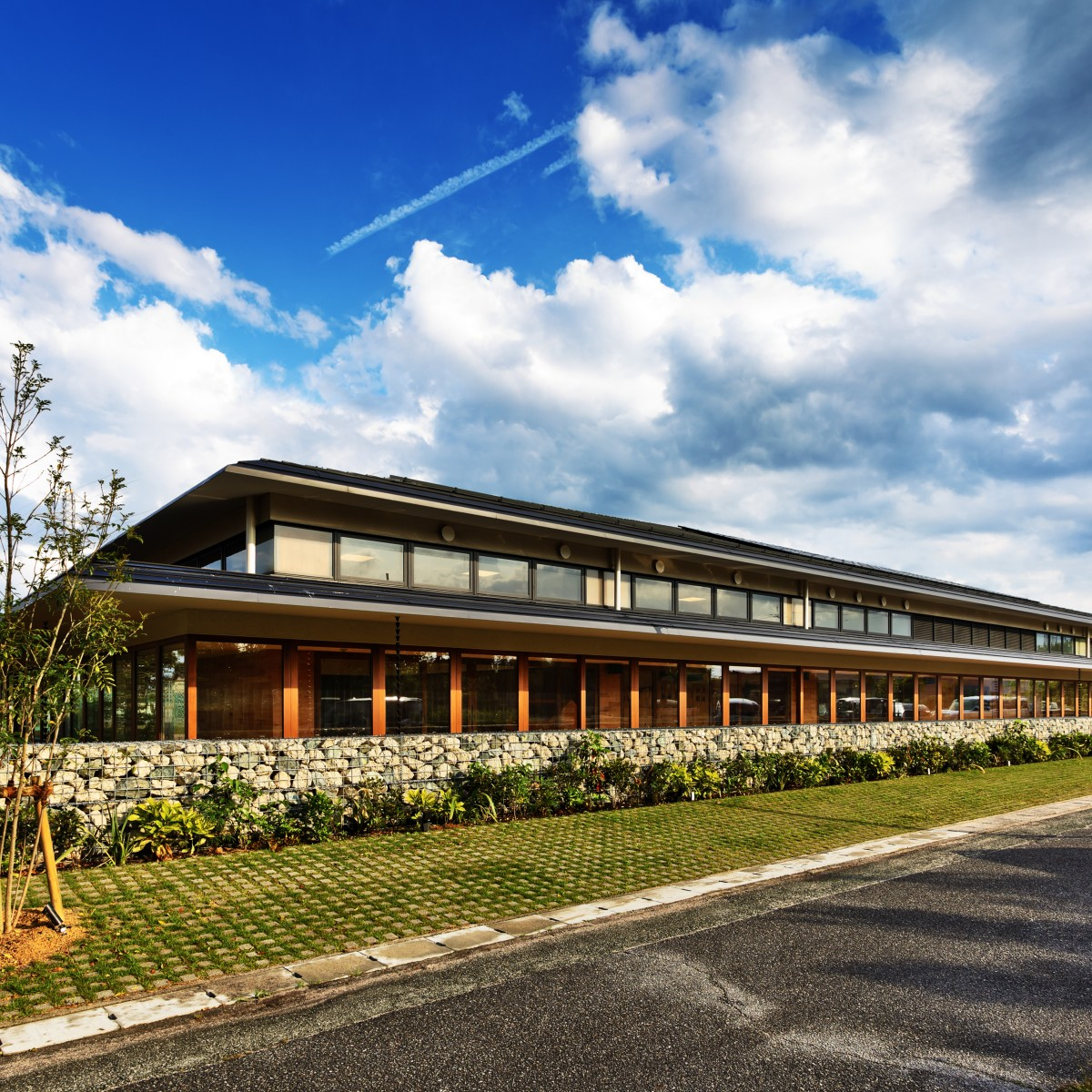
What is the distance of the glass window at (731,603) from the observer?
78.9 feet

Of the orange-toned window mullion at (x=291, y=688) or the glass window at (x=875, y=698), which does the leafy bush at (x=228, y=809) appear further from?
the glass window at (x=875, y=698)

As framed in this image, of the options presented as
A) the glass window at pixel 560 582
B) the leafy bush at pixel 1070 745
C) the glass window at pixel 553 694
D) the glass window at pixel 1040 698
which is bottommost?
the leafy bush at pixel 1070 745

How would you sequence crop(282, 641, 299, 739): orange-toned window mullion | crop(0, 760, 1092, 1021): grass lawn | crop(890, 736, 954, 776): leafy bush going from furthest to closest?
crop(890, 736, 954, 776): leafy bush, crop(282, 641, 299, 739): orange-toned window mullion, crop(0, 760, 1092, 1021): grass lawn

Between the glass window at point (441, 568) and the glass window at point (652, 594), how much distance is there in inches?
212

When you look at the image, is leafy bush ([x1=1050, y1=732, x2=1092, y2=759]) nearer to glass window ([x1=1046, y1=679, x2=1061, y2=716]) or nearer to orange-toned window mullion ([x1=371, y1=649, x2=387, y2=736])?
glass window ([x1=1046, y1=679, x2=1061, y2=716])

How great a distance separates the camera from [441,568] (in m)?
17.8

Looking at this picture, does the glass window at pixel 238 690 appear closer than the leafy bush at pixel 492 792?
Yes

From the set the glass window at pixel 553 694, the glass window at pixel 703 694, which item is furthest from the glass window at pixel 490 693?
the glass window at pixel 703 694

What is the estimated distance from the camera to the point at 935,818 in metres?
16.4

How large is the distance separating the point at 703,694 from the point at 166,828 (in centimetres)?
1367

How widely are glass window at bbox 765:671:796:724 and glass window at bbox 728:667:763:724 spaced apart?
0.44 m

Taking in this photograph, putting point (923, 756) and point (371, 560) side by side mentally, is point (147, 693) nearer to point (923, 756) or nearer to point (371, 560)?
point (371, 560)

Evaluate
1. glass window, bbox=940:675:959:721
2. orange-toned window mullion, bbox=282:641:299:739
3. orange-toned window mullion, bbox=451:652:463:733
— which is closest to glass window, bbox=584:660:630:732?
orange-toned window mullion, bbox=451:652:463:733

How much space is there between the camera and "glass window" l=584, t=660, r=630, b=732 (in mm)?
19188
